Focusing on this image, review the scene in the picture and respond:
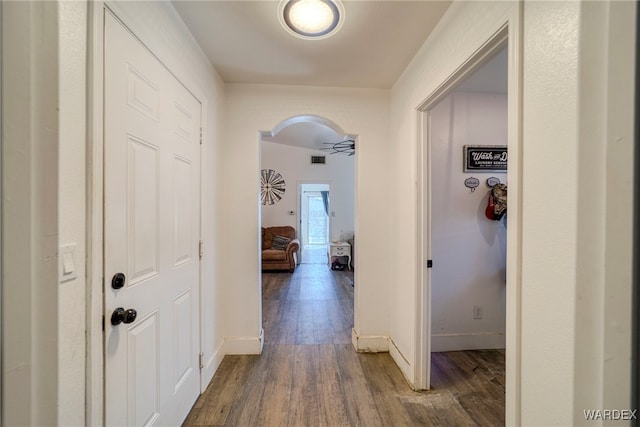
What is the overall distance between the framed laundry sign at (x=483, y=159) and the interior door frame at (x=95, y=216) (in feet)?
8.41

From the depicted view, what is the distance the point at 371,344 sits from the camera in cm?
227

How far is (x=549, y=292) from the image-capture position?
812 mm

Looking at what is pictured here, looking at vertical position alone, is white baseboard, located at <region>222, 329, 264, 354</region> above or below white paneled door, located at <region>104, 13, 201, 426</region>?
below

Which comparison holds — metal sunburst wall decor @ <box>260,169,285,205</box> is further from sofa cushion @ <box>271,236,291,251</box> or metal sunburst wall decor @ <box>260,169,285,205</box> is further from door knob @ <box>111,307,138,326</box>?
door knob @ <box>111,307,138,326</box>

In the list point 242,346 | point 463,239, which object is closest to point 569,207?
point 463,239

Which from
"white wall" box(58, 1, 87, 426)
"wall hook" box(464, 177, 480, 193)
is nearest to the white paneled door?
"white wall" box(58, 1, 87, 426)

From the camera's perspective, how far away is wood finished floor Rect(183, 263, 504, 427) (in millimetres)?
1539

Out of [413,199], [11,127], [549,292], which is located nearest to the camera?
[11,127]

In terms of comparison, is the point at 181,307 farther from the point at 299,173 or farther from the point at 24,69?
the point at 299,173

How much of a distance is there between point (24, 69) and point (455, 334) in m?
3.01

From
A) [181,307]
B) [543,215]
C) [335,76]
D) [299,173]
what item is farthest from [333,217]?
[543,215]

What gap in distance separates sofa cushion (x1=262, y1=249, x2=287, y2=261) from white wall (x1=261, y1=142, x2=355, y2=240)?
124cm

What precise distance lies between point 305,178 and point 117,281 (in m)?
5.71

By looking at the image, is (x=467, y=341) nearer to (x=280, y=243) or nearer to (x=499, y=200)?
(x=499, y=200)
